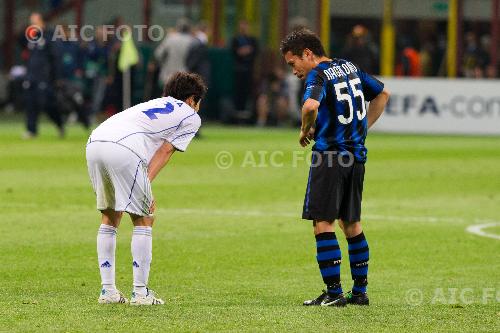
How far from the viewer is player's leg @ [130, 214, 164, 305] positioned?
921 centimetres

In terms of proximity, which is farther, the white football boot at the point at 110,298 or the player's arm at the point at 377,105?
the player's arm at the point at 377,105

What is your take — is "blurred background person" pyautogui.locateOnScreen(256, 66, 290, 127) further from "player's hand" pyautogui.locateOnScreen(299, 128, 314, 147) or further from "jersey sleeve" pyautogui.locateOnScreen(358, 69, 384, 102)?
"player's hand" pyautogui.locateOnScreen(299, 128, 314, 147)

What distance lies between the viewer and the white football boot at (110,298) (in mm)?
9305

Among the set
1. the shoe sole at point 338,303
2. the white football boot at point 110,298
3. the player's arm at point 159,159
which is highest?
the player's arm at point 159,159

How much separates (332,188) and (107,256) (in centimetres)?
156

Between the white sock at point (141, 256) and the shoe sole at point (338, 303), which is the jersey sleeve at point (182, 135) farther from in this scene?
the shoe sole at point (338, 303)

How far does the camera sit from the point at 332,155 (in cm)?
956

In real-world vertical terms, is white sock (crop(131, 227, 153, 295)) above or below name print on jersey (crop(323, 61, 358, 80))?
below

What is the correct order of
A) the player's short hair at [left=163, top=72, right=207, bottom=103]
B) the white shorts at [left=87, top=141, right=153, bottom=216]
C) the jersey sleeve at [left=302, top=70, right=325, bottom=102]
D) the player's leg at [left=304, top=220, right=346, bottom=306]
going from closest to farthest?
the white shorts at [left=87, top=141, right=153, bottom=216], the jersey sleeve at [left=302, top=70, right=325, bottom=102], the player's short hair at [left=163, top=72, right=207, bottom=103], the player's leg at [left=304, top=220, right=346, bottom=306]

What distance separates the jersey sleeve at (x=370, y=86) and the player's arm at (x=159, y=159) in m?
1.45

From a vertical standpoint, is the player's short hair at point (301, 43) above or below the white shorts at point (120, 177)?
above

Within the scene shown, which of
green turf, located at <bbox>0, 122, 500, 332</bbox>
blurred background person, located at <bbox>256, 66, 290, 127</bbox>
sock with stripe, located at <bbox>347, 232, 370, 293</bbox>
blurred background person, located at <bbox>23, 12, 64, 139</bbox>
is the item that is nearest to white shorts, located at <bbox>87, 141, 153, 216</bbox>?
green turf, located at <bbox>0, 122, 500, 332</bbox>

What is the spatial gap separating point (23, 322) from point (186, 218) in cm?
659

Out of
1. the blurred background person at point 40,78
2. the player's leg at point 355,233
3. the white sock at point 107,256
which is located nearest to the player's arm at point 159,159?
the white sock at point 107,256
